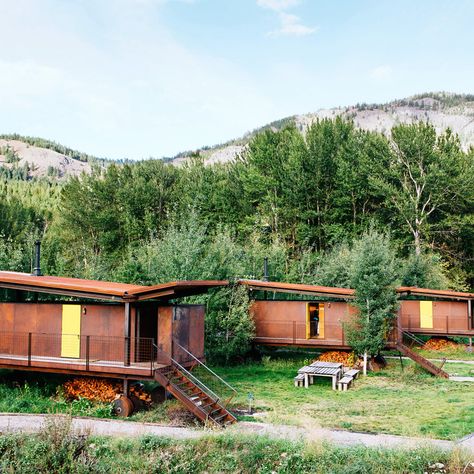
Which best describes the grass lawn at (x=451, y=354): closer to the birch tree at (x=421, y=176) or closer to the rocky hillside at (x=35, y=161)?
the birch tree at (x=421, y=176)

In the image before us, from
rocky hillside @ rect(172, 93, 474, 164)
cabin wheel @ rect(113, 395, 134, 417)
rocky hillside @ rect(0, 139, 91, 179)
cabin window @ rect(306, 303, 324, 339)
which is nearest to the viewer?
cabin wheel @ rect(113, 395, 134, 417)

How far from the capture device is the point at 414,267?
1300 inches

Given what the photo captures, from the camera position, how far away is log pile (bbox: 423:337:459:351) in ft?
88.6

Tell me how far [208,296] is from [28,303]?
24.9 ft

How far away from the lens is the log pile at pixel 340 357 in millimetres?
21766

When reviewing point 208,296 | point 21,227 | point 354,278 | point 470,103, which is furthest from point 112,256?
point 470,103

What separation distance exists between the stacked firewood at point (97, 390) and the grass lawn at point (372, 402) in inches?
108

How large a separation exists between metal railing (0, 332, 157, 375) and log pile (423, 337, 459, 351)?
56.7 feet

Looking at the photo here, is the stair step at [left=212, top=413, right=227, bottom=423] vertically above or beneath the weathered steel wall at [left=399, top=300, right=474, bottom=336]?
beneath

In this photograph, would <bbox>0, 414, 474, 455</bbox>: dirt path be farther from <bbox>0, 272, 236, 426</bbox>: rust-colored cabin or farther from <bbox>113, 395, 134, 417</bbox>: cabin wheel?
<bbox>0, 272, 236, 426</bbox>: rust-colored cabin

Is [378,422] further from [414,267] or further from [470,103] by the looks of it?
[470,103]

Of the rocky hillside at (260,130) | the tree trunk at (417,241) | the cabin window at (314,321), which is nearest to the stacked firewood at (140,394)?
the cabin window at (314,321)

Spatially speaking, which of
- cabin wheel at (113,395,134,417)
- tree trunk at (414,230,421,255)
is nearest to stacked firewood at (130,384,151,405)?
cabin wheel at (113,395,134,417)

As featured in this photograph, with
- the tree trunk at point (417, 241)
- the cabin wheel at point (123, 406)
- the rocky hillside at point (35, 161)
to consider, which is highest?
the rocky hillside at point (35, 161)
